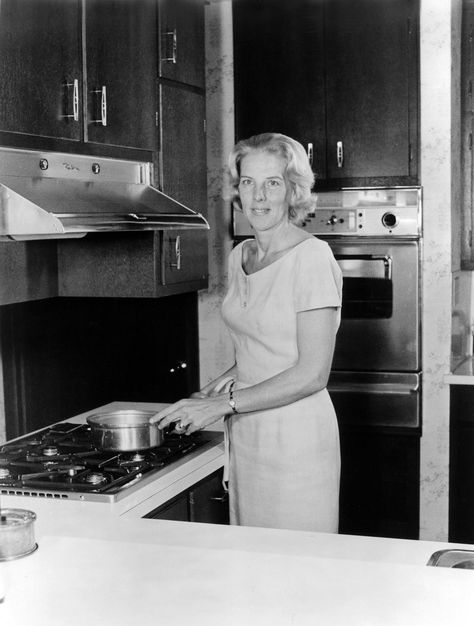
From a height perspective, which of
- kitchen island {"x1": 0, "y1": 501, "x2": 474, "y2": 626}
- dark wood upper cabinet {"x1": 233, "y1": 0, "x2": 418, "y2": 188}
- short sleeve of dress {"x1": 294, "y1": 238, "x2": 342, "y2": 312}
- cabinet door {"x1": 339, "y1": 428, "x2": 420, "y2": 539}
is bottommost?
cabinet door {"x1": 339, "y1": 428, "x2": 420, "y2": 539}

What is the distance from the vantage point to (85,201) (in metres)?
2.67

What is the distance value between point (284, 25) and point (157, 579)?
3044 millimetres

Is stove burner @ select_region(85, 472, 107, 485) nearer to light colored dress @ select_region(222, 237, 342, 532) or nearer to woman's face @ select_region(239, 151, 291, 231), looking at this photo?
light colored dress @ select_region(222, 237, 342, 532)

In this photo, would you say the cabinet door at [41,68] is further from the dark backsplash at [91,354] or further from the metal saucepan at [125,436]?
the metal saucepan at [125,436]

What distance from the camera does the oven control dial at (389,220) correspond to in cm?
396

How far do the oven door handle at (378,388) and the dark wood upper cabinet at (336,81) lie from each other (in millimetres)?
866

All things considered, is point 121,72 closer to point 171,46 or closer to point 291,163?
point 171,46

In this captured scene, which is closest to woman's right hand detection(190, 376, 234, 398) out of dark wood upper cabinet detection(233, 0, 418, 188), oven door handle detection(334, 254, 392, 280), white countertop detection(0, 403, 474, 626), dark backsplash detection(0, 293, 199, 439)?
dark backsplash detection(0, 293, 199, 439)

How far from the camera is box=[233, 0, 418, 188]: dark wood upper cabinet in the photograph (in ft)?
13.0

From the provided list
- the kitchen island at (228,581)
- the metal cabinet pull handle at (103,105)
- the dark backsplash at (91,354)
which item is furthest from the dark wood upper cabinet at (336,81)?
the kitchen island at (228,581)

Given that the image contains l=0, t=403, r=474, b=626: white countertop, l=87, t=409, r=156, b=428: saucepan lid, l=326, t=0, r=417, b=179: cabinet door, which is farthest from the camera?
l=326, t=0, r=417, b=179: cabinet door

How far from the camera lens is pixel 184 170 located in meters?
3.68

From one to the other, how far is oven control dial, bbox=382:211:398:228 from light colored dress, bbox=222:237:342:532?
1.47 m

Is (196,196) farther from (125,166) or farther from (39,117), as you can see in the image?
(39,117)
